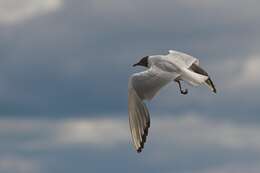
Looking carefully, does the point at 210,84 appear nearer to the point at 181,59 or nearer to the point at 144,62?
the point at 181,59

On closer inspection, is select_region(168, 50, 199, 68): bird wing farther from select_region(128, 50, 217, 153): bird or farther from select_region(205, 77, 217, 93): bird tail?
select_region(205, 77, 217, 93): bird tail

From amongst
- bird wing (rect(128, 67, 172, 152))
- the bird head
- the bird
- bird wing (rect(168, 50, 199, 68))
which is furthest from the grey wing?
bird wing (rect(128, 67, 172, 152))

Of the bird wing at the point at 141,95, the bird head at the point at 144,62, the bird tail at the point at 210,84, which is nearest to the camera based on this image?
the bird wing at the point at 141,95

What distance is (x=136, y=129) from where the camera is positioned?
35781mm

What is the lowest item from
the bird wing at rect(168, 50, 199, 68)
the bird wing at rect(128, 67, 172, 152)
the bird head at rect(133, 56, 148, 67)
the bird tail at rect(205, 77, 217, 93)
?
the bird wing at rect(128, 67, 172, 152)

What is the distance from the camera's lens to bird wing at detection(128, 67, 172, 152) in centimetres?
3566

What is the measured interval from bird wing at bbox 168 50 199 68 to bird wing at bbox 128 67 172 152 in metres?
1.01

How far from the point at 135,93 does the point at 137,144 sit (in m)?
2.90

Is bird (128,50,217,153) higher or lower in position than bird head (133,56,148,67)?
lower

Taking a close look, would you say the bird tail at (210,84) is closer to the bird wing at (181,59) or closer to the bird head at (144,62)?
the bird wing at (181,59)

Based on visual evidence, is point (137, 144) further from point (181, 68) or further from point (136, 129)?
point (181, 68)

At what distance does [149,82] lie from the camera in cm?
3706

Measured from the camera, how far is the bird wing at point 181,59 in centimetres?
3838

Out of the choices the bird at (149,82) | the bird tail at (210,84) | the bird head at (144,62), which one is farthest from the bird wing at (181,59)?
the bird head at (144,62)
